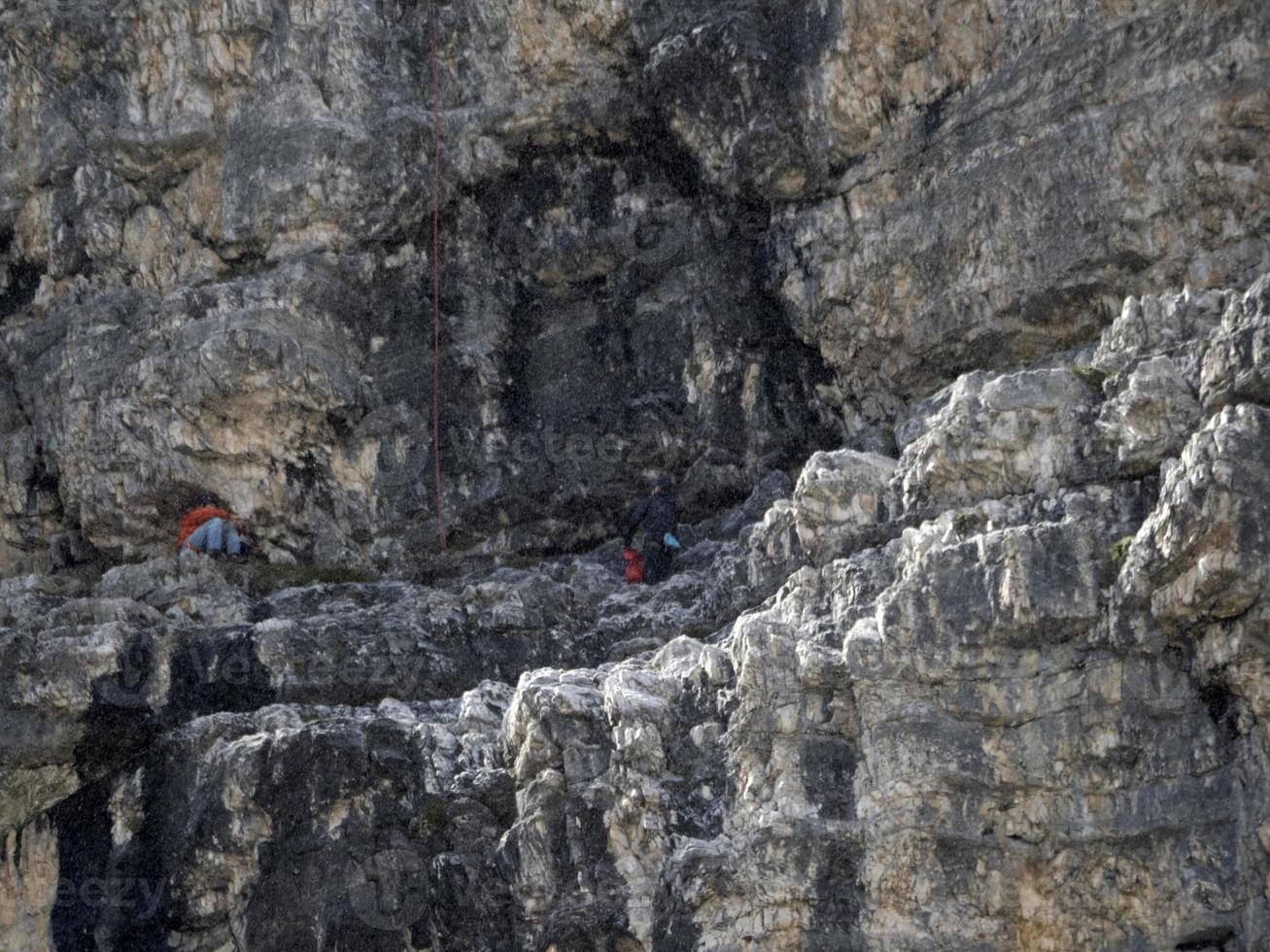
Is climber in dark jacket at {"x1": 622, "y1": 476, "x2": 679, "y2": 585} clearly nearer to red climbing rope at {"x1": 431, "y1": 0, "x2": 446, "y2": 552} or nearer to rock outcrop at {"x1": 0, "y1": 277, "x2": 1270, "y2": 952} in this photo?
A: rock outcrop at {"x1": 0, "y1": 277, "x2": 1270, "y2": 952}

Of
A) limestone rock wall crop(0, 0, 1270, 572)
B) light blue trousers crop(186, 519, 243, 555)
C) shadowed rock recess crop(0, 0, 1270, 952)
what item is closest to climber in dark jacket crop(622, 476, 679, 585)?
shadowed rock recess crop(0, 0, 1270, 952)

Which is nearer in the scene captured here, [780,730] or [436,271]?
[780,730]

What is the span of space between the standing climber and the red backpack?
8445 millimetres

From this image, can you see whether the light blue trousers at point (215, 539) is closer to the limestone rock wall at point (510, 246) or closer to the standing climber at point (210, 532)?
the standing climber at point (210, 532)

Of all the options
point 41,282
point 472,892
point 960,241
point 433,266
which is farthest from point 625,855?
point 41,282

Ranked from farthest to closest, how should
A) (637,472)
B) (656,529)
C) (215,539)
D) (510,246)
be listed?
(510,246) → (637,472) → (215,539) → (656,529)

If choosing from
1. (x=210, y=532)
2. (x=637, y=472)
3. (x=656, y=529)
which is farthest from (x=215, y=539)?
(x=656, y=529)

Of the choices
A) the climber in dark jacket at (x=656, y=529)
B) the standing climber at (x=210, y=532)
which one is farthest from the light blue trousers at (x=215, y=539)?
the climber in dark jacket at (x=656, y=529)

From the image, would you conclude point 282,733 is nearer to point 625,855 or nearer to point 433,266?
point 625,855

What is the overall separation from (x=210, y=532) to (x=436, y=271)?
25.1 ft

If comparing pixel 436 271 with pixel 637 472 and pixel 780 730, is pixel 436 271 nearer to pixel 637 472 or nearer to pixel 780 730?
pixel 637 472

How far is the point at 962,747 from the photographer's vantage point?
3362 cm

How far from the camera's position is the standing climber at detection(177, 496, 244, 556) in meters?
46.4

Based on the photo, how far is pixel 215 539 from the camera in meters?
46.4
